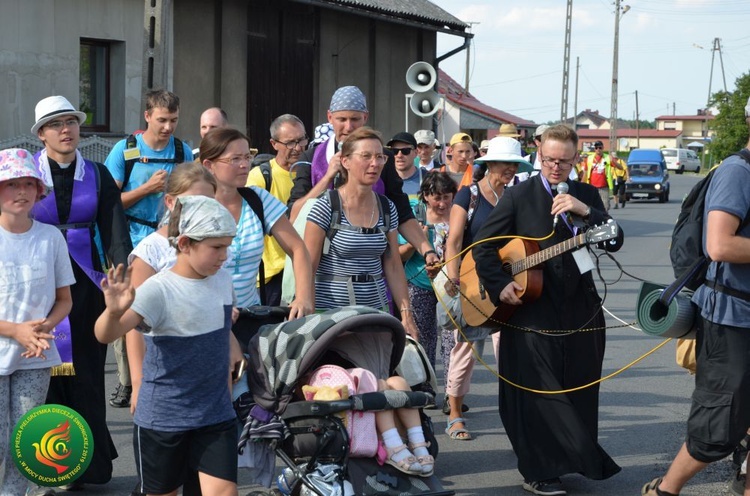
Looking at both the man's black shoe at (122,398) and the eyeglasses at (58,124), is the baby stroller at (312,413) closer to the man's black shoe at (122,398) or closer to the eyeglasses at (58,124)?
the eyeglasses at (58,124)

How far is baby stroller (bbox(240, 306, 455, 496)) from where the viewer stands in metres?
5.25

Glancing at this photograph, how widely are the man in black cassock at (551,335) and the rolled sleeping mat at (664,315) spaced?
64 centimetres

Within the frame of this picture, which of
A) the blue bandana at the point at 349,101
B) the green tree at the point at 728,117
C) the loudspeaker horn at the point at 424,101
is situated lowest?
the blue bandana at the point at 349,101

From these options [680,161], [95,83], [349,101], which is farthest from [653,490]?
[680,161]

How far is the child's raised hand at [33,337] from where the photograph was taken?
545cm

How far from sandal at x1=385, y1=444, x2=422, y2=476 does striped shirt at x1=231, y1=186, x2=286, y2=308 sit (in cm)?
117

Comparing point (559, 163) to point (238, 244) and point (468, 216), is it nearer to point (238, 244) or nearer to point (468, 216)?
point (468, 216)

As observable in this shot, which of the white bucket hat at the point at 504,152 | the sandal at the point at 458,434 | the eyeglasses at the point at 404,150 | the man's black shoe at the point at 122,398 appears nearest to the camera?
the white bucket hat at the point at 504,152

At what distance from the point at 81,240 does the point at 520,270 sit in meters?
2.50

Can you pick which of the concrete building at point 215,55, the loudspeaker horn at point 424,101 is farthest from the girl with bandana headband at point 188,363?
the loudspeaker horn at point 424,101

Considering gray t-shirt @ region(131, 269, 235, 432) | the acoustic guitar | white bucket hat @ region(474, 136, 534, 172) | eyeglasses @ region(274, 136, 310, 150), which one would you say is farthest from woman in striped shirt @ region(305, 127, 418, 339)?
eyeglasses @ region(274, 136, 310, 150)

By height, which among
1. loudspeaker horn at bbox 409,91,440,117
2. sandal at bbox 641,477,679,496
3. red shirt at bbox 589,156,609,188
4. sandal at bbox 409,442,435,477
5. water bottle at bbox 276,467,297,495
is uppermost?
loudspeaker horn at bbox 409,91,440,117

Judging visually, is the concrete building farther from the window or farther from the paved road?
the paved road

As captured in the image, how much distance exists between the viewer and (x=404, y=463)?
5367mm
